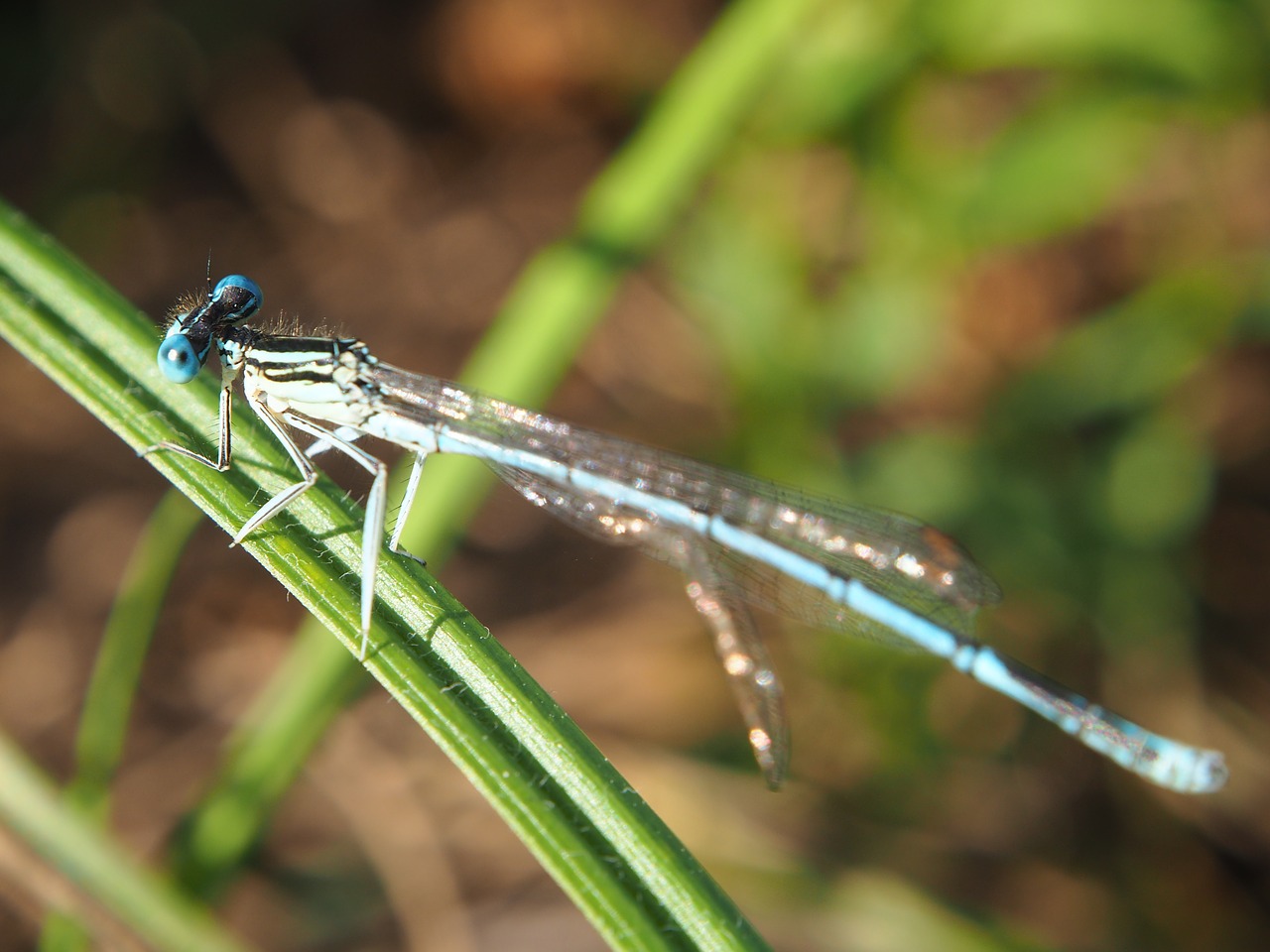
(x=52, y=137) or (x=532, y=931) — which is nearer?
(x=532, y=931)

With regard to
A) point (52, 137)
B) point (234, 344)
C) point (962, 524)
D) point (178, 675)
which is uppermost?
point (52, 137)

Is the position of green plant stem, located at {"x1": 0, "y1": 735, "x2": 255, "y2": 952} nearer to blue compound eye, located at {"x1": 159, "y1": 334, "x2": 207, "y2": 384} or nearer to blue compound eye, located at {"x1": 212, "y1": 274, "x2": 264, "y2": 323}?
blue compound eye, located at {"x1": 159, "y1": 334, "x2": 207, "y2": 384}

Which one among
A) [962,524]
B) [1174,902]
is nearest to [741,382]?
[962,524]

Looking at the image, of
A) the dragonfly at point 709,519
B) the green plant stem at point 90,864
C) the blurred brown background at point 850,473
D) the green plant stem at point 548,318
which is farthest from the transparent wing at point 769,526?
the green plant stem at point 90,864

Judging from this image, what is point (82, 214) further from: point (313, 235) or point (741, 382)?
point (741, 382)

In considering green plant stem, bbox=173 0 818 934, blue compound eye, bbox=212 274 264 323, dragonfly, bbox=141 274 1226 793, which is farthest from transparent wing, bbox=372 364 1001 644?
blue compound eye, bbox=212 274 264 323
